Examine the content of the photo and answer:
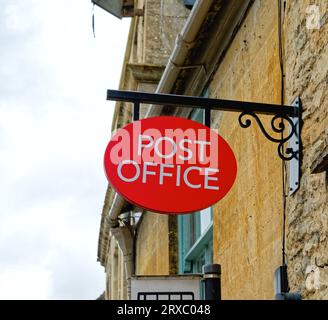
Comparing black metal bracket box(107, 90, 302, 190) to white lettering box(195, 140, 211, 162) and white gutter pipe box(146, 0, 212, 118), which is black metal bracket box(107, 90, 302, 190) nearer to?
white lettering box(195, 140, 211, 162)

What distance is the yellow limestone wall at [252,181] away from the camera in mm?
7590

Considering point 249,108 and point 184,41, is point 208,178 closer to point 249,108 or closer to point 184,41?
point 249,108

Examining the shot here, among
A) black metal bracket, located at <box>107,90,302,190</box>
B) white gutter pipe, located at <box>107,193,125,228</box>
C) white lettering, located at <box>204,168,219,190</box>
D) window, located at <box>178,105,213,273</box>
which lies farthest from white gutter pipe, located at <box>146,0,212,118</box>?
white gutter pipe, located at <box>107,193,125,228</box>

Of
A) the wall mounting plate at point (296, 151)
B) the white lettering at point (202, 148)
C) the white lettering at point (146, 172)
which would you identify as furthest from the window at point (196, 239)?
the white lettering at point (146, 172)

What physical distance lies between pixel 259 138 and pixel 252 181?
0.39 metres

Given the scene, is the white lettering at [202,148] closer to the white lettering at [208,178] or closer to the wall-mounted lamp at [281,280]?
the white lettering at [208,178]

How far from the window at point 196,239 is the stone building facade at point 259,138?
1.0 inches

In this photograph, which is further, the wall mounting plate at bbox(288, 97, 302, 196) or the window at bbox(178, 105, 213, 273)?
the window at bbox(178, 105, 213, 273)

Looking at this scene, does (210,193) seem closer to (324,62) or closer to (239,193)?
(324,62)

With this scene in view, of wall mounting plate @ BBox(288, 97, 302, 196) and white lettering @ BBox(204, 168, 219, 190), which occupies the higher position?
wall mounting plate @ BBox(288, 97, 302, 196)

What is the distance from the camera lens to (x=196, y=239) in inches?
459

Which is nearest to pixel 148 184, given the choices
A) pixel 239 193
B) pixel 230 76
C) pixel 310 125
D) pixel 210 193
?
pixel 210 193

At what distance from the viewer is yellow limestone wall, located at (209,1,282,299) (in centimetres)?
759

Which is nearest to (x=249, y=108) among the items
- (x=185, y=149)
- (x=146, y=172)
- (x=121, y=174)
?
(x=185, y=149)
